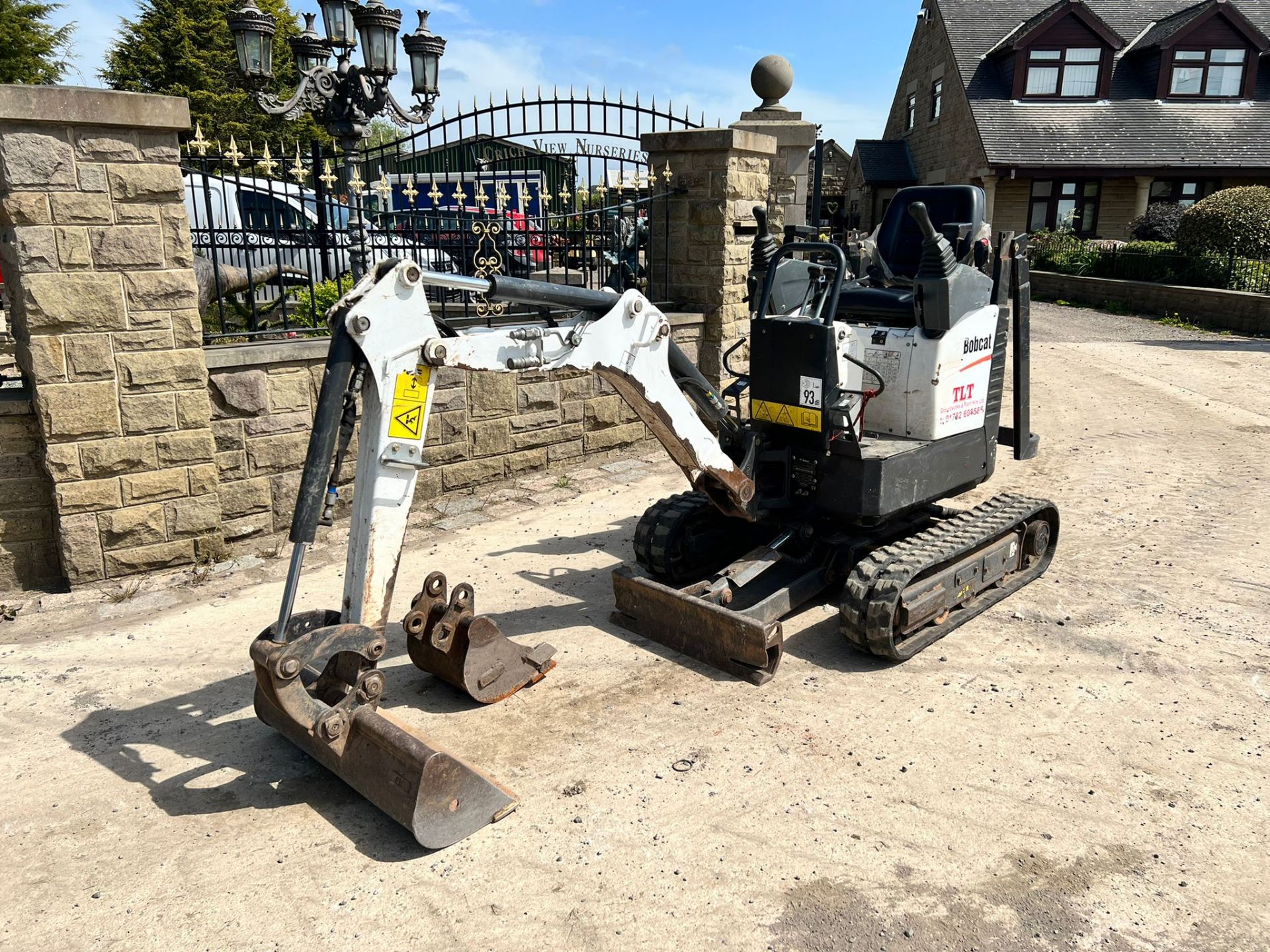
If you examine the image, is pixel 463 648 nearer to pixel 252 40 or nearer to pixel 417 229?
pixel 417 229

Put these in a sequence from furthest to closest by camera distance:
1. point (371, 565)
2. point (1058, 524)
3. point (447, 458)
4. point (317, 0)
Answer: point (317, 0) < point (447, 458) < point (1058, 524) < point (371, 565)

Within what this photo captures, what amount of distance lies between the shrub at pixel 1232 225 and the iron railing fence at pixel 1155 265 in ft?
0.75

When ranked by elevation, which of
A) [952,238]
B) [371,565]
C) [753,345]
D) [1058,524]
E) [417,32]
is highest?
[417,32]

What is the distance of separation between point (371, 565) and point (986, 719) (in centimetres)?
282

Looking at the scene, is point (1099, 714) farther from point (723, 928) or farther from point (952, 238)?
point (952, 238)

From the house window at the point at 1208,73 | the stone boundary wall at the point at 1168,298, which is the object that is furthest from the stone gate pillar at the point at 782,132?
the house window at the point at 1208,73

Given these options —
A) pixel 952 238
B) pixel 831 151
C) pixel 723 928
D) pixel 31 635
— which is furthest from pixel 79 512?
pixel 831 151

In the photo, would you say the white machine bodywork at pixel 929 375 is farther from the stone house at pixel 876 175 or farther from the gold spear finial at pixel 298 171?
the stone house at pixel 876 175

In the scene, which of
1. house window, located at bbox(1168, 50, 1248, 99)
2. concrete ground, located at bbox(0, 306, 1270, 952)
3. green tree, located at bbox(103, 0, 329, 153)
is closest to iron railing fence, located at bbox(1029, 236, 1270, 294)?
house window, located at bbox(1168, 50, 1248, 99)

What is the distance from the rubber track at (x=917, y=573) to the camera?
4625mm

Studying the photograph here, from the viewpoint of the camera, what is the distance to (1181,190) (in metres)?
27.6

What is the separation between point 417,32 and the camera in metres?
9.66

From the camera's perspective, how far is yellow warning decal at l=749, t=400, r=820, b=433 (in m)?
5.00

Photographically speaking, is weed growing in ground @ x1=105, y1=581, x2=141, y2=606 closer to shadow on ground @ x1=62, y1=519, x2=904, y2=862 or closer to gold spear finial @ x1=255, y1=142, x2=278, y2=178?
shadow on ground @ x1=62, y1=519, x2=904, y2=862
